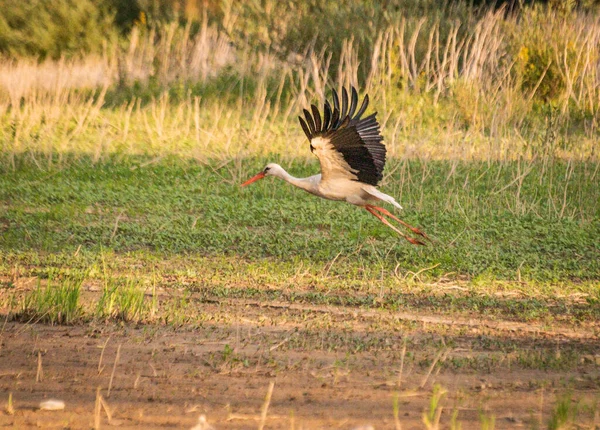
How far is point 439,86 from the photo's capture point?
11.4 m

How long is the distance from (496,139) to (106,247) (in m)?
4.65

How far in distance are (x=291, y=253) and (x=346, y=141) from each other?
3.66 ft

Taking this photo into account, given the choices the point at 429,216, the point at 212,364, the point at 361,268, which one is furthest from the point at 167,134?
the point at 212,364

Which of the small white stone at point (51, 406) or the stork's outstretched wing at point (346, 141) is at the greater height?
the stork's outstretched wing at point (346, 141)

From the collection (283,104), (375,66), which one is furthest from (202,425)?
(283,104)

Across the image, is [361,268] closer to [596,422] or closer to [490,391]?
[490,391]

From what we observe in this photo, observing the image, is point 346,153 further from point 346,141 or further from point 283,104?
point 283,104

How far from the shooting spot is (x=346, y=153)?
6633mm

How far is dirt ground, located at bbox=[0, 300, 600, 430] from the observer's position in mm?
3773

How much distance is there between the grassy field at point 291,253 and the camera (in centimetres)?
411

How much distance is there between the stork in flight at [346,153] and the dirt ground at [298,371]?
4.46 feet

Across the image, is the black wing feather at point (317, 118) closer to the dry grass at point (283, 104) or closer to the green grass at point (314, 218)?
the green grass at point (314, 218)

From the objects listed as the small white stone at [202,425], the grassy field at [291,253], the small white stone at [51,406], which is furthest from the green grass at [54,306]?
the small white stone at [202,425]

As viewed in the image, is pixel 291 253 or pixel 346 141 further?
pixel 291 253
